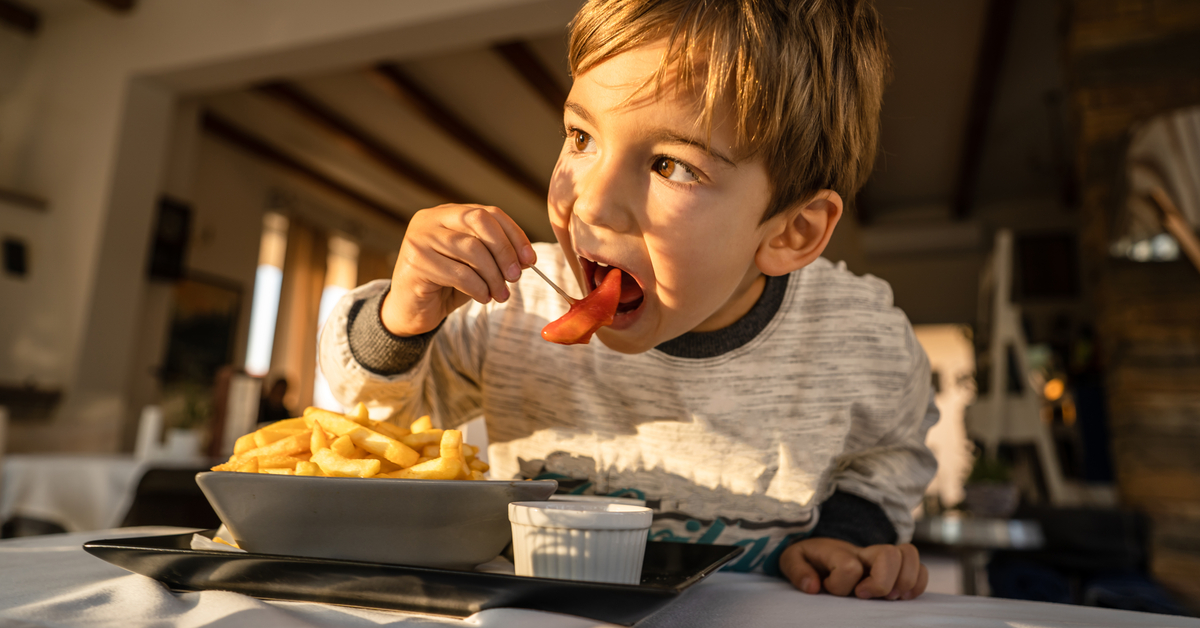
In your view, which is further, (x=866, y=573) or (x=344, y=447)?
(x=866, y=573)

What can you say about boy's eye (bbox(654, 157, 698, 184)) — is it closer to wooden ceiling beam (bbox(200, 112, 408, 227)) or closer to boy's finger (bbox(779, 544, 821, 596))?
boy's finger (bbox(779, 544, 821, 596))

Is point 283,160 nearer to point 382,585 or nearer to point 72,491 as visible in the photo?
point 72,491

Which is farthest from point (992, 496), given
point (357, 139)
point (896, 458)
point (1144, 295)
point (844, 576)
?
point (357, 139)

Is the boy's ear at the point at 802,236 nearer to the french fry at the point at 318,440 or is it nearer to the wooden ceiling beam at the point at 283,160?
the french fry at the point at 318,440

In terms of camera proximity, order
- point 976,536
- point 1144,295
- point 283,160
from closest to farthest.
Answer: point 976,536 → point 1144,295 → point 283,160

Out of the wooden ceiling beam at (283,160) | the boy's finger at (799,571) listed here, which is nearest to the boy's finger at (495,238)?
the boy's finger at (799,571)

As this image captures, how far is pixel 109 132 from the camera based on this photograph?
4348 millimetres

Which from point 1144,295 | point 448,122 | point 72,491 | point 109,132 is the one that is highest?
point 448,122

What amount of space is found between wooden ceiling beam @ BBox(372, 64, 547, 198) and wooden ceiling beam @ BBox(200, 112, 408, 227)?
47.2 inches

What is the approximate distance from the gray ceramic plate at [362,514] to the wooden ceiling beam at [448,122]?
5080mm

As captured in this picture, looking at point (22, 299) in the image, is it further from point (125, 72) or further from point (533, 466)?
point (533, 466)

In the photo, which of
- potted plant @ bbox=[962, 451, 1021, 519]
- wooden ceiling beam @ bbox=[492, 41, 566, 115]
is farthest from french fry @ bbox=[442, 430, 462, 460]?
wooden ceiling beam @ bbox=[492, 41, 566, 115]

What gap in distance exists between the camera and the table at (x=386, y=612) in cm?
36

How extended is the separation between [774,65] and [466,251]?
327 millimetres
